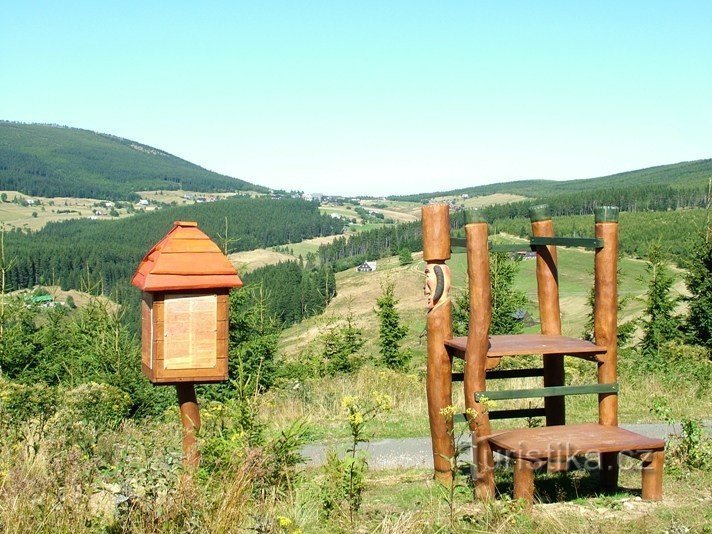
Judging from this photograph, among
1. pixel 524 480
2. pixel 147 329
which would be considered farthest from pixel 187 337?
pixel 524 480

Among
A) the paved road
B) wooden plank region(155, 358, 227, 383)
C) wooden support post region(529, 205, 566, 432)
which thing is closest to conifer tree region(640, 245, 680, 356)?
A: the paved road

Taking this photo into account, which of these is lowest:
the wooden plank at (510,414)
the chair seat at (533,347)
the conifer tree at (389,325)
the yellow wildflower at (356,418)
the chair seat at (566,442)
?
the conifer tree at (389,325)

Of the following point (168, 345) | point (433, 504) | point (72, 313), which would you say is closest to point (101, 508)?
point (168, 345)

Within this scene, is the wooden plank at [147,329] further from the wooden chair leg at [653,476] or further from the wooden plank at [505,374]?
the wooden chair leg at [653,476]

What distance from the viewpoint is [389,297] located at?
27.8 metres

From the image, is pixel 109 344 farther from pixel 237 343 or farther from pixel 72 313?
pixel 72 313

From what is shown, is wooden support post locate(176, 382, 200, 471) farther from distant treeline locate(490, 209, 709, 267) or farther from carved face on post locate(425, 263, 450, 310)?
distant treeline locate(490, 209, 709, 267)

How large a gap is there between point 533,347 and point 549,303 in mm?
1517

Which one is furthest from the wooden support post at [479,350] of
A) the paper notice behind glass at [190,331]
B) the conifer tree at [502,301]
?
the conifer tree at [502,301]

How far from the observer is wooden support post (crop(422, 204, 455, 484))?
6.72 meters

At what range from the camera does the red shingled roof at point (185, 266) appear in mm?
5926

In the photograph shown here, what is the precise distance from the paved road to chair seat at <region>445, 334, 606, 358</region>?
1.58m

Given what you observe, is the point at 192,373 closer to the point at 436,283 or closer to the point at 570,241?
the point at 436,283

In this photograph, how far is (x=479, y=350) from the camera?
632 cm
